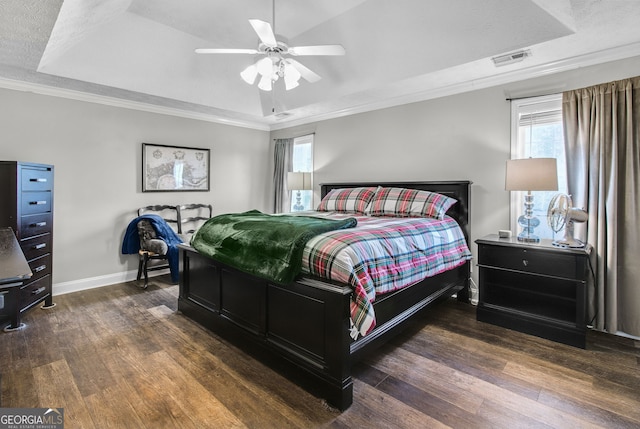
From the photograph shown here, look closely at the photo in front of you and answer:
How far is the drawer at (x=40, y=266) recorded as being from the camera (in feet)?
9.96

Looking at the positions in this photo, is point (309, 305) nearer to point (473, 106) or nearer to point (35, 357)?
point (35, 357)

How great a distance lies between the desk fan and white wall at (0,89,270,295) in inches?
176

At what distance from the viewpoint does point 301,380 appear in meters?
2.01

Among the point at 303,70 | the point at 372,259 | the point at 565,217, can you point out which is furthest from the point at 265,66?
the point at 565,217

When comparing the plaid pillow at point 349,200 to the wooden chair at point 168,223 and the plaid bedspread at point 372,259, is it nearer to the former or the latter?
the plaid bedspread at point 372,259

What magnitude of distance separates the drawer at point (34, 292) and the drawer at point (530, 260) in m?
4.13

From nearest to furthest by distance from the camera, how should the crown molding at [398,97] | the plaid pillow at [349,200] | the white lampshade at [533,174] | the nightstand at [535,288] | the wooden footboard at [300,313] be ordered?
1. the wooden footboard at [300,313]
2. the nightstand at [535,288]
3. the white lampshade at [533,174]
4. the crown molding at [398,97]
5. the plaid pillow at [349,200]

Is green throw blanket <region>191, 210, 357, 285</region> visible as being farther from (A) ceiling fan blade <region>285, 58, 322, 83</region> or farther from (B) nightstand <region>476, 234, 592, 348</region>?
(B) nightstand <region>476, 234, 592, 348</region>

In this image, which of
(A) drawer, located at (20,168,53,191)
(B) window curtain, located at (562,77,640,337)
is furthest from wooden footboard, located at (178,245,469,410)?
(A) drawer, located at (20,168,53,191)

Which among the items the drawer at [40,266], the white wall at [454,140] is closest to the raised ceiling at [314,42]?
the white wall at [454,140]

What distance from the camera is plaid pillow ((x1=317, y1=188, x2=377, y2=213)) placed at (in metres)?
3.87

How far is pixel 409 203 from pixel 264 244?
1862 millimetres

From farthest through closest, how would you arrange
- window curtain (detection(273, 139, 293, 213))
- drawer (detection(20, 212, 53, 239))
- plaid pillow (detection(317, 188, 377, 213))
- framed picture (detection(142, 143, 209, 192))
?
window curtain (detection(273, 139, 293, 213))
framed picture (detection(142, 143, 209, 192))
plaid pillow (detection(317, 188, 377, 213))
drawer (detection(20, 212, 53, 239))

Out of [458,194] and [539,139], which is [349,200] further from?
[539,139]
